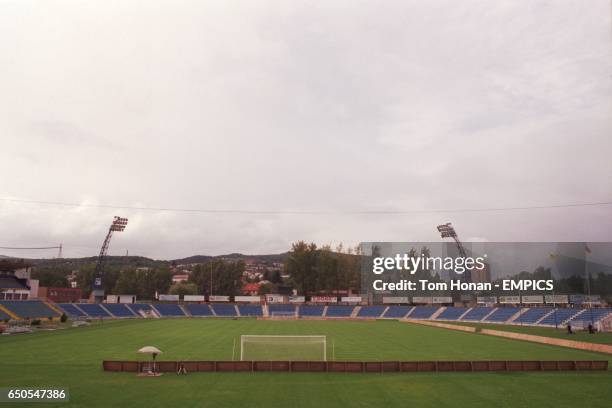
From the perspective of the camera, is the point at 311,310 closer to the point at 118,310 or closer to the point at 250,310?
the point at 250,310

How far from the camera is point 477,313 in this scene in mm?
88250

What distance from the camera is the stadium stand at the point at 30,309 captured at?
237 ft

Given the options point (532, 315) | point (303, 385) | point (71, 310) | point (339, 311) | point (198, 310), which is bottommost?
point (339, 311)

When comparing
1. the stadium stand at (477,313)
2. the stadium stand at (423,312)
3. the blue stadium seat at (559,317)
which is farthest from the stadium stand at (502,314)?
the stadium stand at (423,312)

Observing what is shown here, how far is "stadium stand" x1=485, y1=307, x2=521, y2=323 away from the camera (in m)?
78.3

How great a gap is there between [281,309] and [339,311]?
1431 centimetres

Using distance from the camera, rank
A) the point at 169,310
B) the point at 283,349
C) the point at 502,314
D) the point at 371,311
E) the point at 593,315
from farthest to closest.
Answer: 1. the point at 371,311
2. the point at 169,310
3. the point at 502,314
4. the point at 593,315
5. the point at 283,349

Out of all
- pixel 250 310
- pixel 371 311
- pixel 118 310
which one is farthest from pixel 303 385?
pixel 250 310

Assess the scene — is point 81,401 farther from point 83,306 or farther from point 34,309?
point 83,306

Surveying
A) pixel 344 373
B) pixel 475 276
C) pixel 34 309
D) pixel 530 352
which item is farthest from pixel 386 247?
pixel 344 373

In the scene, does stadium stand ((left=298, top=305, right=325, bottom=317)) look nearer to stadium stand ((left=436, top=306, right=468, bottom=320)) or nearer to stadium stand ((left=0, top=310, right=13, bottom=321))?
stadium stand ((left=436, top=306, right=468, bottom=320))

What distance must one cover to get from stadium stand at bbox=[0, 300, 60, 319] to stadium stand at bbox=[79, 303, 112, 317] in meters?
11.3

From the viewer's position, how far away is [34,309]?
3024 inches

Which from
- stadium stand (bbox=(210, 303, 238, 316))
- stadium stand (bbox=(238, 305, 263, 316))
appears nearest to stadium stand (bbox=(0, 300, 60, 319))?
stadium stand (bbox=(210, 303, 238, 316))
